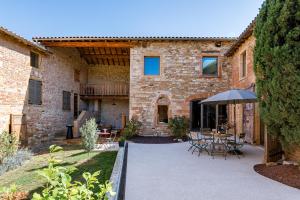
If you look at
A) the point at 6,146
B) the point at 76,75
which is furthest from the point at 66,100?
the point at 6,146

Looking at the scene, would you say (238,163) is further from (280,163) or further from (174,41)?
(174,41)

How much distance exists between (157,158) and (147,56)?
24.3ft

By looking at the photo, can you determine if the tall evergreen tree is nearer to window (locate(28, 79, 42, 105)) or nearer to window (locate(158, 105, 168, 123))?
window (locate(158, 105, 168, 123))

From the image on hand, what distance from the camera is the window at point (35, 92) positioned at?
11.0 metres

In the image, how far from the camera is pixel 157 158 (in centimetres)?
671

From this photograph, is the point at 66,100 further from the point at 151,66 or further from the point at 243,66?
the point at 243,66

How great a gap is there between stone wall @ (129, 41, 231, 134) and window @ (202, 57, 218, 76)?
0.86ft

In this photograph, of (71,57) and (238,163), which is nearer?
(238,163)

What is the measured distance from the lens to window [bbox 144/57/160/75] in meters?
12.6

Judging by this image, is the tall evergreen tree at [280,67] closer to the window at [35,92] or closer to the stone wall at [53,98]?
the window at [35,92]

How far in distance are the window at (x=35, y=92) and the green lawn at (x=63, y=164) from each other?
134 inches

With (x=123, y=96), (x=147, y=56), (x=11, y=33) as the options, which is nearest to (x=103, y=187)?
(x=11, y=33)

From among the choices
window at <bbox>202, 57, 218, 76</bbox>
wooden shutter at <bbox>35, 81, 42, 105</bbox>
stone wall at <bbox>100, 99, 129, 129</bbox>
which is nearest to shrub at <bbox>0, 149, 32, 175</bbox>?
wooden shutter at <bbox>35, 81, 42, 105</bbox>

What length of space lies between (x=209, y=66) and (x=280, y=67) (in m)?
8.29
